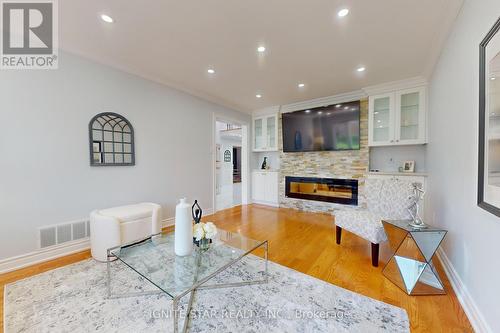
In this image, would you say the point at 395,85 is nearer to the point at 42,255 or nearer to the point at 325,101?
the point at 325,101

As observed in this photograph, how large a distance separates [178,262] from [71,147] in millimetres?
2104

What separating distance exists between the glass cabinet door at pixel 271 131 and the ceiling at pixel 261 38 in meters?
1.77

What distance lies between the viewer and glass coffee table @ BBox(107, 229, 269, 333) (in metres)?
1.31

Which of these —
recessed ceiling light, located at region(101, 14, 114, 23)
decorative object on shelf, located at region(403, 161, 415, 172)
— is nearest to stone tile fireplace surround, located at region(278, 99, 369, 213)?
A: decorative object on shelf, located at region(403, 161, 415, 172)

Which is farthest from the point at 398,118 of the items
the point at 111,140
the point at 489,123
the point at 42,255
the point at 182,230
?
the point at 42,255

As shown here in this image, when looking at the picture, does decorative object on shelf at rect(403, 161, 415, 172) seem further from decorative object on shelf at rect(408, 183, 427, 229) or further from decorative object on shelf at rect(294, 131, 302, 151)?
decorative object on shelf at rect(294, 131, 302, 151)

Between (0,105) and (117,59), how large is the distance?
1.29 m

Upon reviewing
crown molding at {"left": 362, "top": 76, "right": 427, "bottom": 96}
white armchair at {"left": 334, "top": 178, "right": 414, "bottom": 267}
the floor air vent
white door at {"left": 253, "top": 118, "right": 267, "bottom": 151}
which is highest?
crown molding at {"left": 362, "top": 76, "right": 427, "bottom": 96}

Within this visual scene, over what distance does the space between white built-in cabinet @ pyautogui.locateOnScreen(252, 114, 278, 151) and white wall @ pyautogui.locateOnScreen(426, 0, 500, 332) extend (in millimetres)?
3157

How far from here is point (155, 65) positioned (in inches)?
112

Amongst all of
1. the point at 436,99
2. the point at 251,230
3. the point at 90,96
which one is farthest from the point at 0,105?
the point at 436,99

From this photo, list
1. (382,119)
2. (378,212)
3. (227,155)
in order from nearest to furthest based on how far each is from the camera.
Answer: (378,212) < (382,119) < (227,155)
